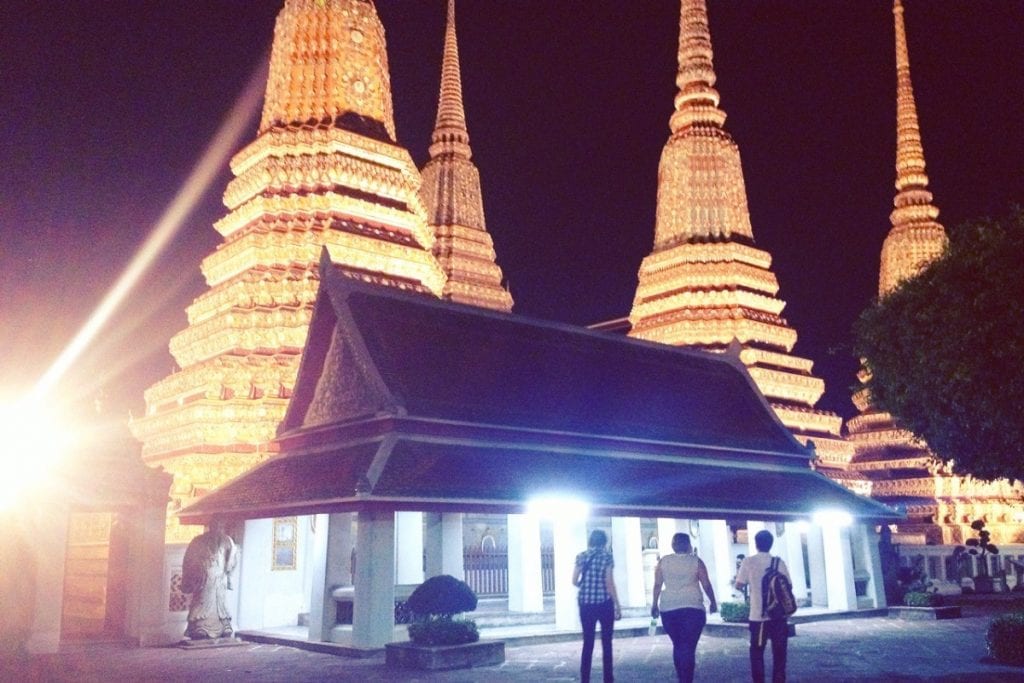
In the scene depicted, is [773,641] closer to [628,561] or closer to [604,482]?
[604,482]

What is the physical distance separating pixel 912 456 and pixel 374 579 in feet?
101

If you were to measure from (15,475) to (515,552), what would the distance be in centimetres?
1042

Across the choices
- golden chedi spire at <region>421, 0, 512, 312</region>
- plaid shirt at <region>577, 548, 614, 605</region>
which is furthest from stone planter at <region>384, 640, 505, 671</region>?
golden chedi spire at <region>421, 0, 512, 312</region>

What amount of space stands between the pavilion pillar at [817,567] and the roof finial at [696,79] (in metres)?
19.7

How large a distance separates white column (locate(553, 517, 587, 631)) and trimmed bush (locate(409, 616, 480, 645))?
3129mm

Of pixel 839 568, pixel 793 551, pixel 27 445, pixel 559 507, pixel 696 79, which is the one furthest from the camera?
pixel 696 79

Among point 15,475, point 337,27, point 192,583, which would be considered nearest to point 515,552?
point 192,583

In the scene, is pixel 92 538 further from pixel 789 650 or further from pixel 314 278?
pixel 789 650

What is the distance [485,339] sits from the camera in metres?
19.7

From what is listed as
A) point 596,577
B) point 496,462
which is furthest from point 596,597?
point 496,462

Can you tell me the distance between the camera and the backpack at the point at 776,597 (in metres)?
10.4

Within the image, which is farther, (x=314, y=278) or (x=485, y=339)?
(x=314, y=278)

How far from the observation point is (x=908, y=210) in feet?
143

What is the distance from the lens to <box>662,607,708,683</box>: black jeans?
1021 centimetres
